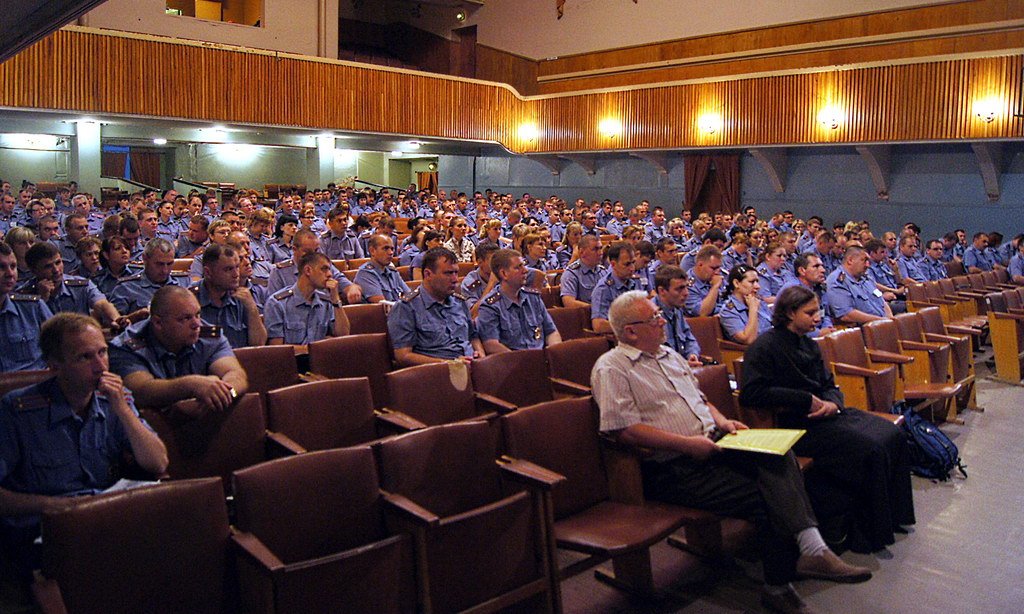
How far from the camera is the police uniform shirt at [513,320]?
4.89 m

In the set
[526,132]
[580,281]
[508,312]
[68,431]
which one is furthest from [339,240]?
[526,132]

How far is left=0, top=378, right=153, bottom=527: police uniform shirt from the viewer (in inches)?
94.7

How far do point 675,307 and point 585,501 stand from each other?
202 cm

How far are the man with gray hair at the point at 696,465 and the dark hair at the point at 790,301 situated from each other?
0.74 m

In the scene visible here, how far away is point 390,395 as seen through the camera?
356 centimetres

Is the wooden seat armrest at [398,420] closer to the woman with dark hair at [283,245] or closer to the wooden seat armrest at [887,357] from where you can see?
the wooden seat armrest at [887,357]

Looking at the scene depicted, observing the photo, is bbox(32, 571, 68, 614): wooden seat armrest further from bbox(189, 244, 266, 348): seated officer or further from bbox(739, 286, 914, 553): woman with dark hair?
bbox(739, 286, 914, 553): woman with dark hair

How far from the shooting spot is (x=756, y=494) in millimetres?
3201

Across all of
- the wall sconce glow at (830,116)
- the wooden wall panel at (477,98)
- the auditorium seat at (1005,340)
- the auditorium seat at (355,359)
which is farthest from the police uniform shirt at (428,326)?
the wall sconce glow at (830,116)

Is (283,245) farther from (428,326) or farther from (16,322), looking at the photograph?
(16,322)

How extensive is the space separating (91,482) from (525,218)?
10178mm

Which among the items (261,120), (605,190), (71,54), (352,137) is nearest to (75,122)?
(71,54)

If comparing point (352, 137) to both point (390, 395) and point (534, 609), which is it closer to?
point (390, 395)

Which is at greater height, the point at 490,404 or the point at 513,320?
the point at 513,320
